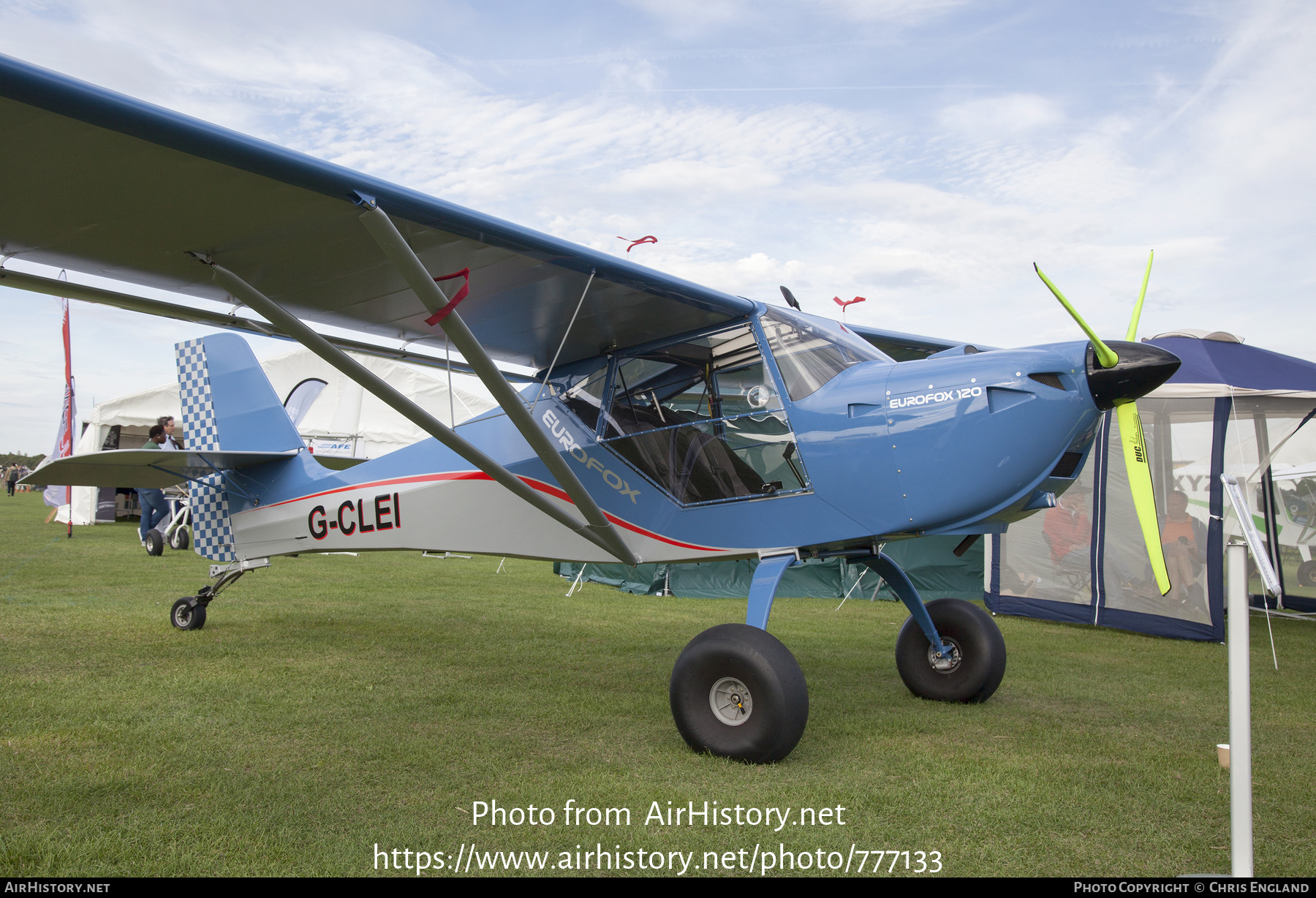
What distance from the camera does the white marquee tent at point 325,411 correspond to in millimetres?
18188

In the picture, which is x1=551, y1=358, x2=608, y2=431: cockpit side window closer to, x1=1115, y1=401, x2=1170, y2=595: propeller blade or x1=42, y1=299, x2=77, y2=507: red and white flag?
x1=1115, y1=401, x2=1170, y2=595: propeller blade

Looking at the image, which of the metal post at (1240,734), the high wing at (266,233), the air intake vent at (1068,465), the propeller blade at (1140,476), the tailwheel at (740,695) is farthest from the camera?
the air intake vent at (1068,465)

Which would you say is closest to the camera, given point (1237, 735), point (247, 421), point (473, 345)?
point (1237, 735)

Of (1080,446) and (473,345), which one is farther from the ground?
(473,345)

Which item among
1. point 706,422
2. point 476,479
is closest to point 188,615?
point 476,479

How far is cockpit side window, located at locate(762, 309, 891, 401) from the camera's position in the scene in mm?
4131

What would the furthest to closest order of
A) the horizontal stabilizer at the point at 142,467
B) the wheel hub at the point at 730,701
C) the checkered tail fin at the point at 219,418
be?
1. the checkered tail fin at the point at 219,418
2. the horizontal stabilizer at the point at 142,467
3. the wheel hub at the point at 730,701

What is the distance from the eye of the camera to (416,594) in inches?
353

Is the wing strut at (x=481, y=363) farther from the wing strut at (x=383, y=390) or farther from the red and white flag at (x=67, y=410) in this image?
the red and white flag at (x=67, y=410)

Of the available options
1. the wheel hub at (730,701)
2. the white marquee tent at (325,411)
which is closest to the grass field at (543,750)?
the wheel hub at (730,701)

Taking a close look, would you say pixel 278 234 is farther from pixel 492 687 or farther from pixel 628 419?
pixel 492 687

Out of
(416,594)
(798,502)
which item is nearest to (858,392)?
(798,502)

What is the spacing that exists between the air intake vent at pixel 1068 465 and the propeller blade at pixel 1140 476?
0.24 meters

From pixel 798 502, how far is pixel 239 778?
2.76m
